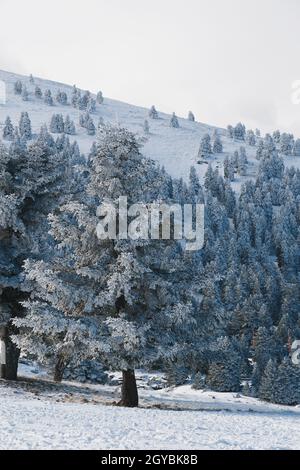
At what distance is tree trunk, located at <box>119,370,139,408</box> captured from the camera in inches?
712

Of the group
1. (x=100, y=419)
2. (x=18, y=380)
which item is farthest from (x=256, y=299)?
(x=100, y=419)

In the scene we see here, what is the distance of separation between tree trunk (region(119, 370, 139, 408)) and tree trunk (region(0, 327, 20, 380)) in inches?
225

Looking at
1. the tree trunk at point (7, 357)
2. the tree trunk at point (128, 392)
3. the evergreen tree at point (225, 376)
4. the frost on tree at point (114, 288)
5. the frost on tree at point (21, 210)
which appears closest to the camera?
the frost on tree at point (114, 288)

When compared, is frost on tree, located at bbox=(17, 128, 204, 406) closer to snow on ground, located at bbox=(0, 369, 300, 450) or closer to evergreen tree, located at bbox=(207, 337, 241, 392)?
snow on ground, located at bbox=(0, 369, 300, 450)

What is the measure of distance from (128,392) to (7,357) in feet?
19.9

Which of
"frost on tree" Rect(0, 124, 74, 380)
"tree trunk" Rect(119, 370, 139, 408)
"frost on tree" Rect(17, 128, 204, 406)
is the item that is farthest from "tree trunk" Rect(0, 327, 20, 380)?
"tree trunk" Rect(119, 370, 139, 408)

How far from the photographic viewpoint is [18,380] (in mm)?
21688

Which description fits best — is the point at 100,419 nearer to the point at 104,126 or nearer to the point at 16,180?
the point at 104,126

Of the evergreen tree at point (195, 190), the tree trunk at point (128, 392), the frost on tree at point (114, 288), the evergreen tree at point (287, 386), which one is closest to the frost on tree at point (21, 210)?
the frost on tree at point (114, 288)

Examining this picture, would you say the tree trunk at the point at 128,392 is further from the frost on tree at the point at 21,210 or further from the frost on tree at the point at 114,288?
the frost on tree at the point at 21,210

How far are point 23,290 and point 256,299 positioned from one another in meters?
96.2

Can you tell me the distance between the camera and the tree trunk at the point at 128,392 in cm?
1808

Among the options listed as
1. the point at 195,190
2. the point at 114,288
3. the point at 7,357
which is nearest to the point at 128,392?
the point at 114,288

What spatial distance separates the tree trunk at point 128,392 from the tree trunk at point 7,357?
5723mm
